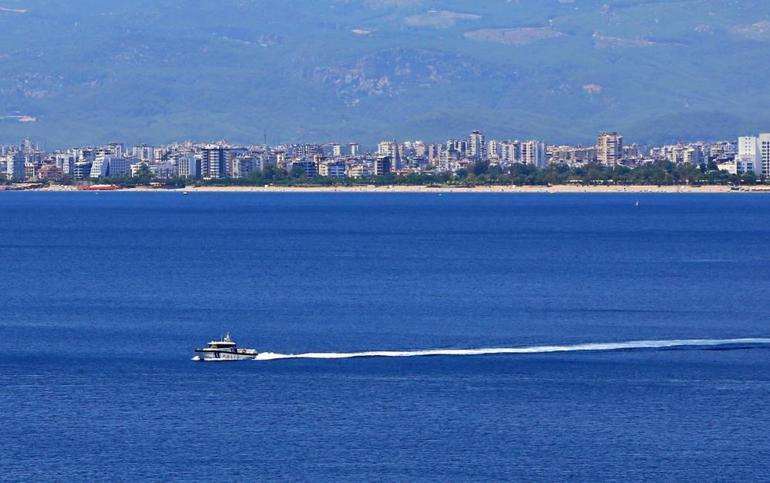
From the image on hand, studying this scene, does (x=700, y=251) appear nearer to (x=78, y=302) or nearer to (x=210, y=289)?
(x=210, y=289)

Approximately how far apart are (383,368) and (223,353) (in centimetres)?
371

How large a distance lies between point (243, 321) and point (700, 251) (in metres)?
34.3

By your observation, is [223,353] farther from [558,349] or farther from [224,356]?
[558,349]

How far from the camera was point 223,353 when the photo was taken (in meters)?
39.4

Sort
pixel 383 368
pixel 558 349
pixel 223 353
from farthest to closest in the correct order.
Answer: pixel 558 349 → pixel 223 353 → pixel 383 368

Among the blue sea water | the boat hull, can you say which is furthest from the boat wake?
the blue sea water

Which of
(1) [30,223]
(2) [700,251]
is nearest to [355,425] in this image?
(2) [700,251]

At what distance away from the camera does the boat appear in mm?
39406

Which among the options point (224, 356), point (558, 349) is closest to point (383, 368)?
point (224, 356)

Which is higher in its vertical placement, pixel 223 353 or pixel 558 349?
pixel 223 353

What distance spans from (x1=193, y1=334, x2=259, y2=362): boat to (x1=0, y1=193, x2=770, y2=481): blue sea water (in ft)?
2.72

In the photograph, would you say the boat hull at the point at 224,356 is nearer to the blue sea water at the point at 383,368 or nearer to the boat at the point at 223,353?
the boat at the point at 223,353

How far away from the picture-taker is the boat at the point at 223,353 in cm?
3941

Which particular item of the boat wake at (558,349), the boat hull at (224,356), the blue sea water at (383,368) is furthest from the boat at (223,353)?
the blue sea water at (383,368)
